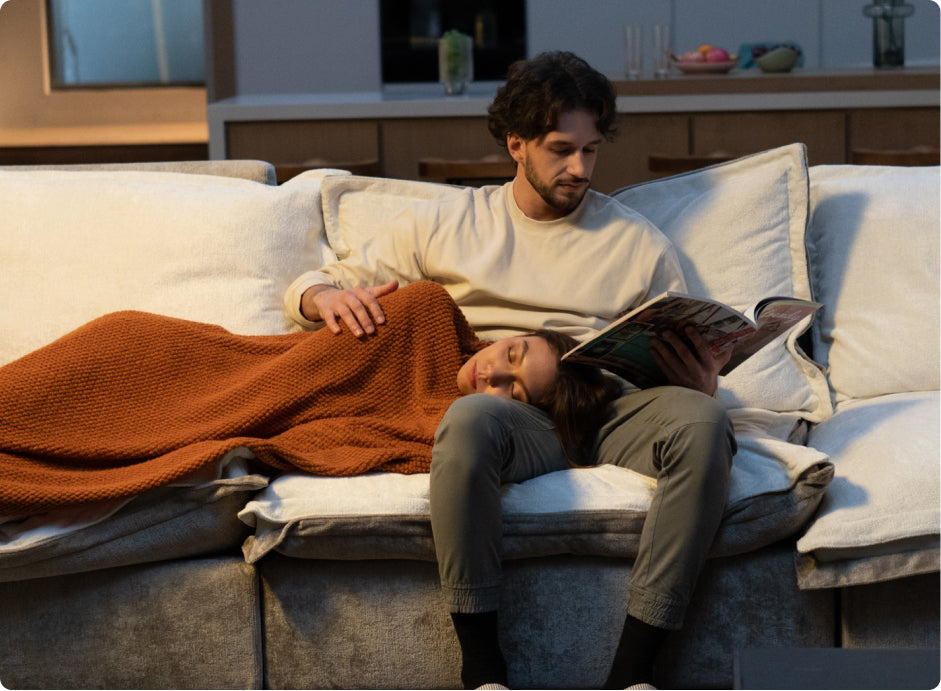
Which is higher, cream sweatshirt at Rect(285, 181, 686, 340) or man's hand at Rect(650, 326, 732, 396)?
cream sweatshirt at Rect(285, 181, 686, 340)

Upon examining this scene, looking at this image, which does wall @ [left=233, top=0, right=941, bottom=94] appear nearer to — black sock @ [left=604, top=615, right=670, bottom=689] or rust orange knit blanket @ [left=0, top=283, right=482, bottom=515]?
rust orange knit blanket @ [left=0, top=283, right=482, bottom=515]

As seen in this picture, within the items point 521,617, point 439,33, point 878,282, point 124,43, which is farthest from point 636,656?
point 439,33

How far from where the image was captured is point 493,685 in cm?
149

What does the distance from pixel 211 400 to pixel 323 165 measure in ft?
7.53

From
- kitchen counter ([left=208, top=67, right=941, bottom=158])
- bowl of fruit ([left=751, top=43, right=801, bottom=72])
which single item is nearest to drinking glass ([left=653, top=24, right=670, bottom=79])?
kitchen counter ([left=208, top=67, right=941, bottom=158])

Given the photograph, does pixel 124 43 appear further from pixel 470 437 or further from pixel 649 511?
pixel 649 511

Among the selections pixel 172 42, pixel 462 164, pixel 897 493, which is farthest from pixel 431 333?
pixel 172 42

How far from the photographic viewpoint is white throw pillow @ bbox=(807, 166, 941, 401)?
82.1 inches

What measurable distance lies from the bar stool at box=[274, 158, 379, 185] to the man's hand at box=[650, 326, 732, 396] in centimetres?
219

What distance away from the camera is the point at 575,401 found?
5.65 ft

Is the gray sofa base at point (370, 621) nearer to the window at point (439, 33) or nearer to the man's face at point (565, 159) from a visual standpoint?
the man's face at point (565, 159)

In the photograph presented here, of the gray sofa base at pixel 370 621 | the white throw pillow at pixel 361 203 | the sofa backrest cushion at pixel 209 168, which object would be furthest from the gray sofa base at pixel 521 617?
the sofa backrest cushion at pixel 209 168

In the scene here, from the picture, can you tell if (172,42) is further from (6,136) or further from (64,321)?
(64,321)

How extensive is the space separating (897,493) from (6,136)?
5369 millimetres
